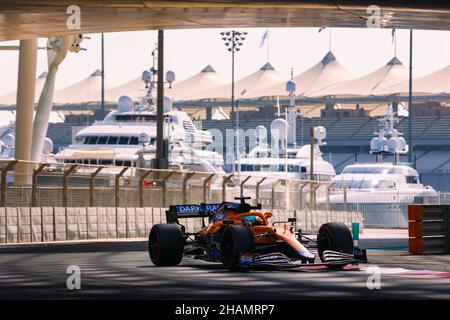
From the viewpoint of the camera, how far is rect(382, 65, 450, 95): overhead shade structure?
165500 millimetres

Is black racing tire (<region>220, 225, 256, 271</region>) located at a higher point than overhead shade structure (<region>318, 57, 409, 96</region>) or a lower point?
lower

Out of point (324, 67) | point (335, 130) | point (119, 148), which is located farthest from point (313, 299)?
point (324, 67)

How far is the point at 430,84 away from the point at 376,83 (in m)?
8.72

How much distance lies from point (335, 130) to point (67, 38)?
4911 inches

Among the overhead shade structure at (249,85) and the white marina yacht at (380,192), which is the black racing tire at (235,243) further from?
the overhead shade structure at (249,85)

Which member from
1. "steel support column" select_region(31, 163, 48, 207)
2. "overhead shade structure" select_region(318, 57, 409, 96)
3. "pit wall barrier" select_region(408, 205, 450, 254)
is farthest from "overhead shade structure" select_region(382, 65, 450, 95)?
"pit wall barrier" select_region(408, 205, 450, 254)

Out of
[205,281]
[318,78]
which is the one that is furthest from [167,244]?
[318,78]

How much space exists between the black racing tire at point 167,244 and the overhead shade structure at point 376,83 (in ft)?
505

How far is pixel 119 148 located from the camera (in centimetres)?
8806

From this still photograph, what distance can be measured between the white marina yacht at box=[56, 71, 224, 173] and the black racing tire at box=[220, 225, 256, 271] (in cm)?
6570

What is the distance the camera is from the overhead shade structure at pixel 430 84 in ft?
543

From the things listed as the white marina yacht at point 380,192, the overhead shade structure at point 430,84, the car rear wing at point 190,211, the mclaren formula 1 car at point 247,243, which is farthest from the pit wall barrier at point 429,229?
the overhead shade structure at point 430,84

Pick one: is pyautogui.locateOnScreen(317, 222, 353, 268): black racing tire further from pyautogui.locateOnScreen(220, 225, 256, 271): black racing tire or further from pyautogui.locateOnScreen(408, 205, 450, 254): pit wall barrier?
pyautogui.locateOnScreen(408, 205, 450, 254): pit wall barrier

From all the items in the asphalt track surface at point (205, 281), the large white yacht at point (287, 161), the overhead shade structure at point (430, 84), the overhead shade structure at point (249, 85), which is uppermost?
the overhead shade structure at point (249, 85)
